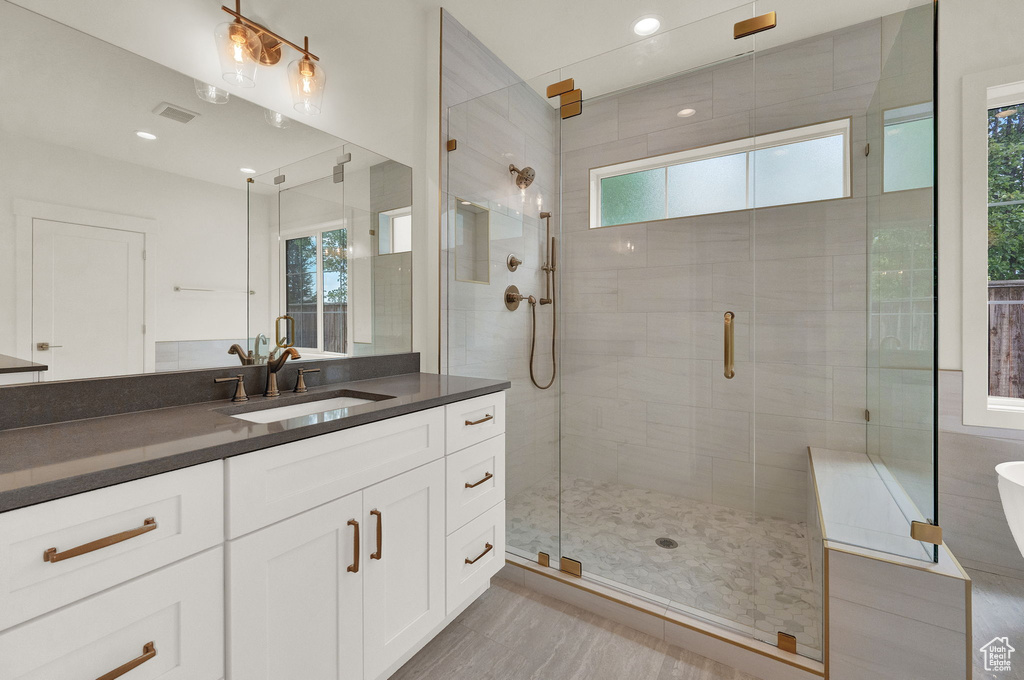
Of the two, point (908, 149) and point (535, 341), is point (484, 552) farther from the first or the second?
point (908, 149)

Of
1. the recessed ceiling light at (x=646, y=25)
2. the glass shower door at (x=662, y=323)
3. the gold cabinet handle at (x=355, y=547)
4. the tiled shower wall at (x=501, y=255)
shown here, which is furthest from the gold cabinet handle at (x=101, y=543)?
the recessed ceiling light at (x=646, y=25)

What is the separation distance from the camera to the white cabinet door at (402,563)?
122cm

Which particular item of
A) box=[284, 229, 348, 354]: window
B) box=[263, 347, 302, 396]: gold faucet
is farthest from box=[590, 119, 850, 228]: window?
box=[263, 347, 302, 396]: gold faucet

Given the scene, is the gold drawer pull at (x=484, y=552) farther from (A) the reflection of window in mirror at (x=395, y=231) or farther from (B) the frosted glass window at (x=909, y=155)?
(B) the frosted glass window at (x=909, y=155)

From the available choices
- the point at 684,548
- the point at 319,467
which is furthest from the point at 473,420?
the point at 684,548

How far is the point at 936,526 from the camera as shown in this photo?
1.30 meters

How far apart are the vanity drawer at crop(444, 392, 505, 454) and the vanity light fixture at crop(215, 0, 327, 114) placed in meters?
A: 1.30

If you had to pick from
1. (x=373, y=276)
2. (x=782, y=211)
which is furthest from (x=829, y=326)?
(x=373, y=276)

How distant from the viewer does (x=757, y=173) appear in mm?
1840

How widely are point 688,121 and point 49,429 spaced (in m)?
2.44

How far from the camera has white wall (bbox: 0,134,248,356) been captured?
1.05 meters

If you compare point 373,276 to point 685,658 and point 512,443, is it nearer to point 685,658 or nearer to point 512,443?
point 512,443

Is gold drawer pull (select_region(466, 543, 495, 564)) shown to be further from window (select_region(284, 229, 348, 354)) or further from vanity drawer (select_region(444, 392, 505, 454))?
window (select_region(284, 229, 348, 354))

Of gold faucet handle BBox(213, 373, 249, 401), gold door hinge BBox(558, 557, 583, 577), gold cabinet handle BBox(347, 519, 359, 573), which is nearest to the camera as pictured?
gold cabinet handle BBox(347, 519, 359, 573)
